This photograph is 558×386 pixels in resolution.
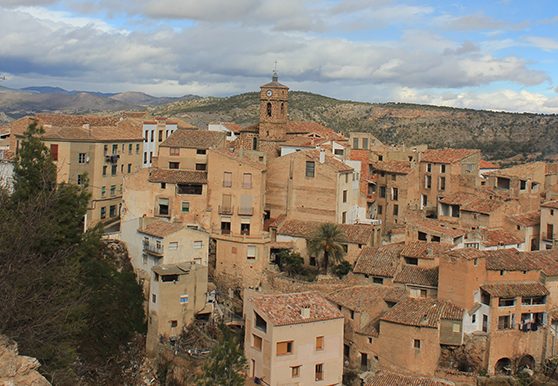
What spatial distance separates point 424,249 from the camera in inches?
1634

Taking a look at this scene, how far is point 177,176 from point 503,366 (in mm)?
22500

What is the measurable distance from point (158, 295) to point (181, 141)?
13.0m

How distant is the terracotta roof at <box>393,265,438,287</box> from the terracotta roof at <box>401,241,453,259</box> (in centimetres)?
74

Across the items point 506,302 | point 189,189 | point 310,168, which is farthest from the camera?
point 310,168

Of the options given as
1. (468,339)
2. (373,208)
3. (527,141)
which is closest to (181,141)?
(373,208)

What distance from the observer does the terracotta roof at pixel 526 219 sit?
4796 centimetres

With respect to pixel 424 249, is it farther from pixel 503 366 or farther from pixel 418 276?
pixel 503 366

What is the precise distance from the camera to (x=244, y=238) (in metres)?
44.2

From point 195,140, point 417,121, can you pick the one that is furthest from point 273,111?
point 417,121

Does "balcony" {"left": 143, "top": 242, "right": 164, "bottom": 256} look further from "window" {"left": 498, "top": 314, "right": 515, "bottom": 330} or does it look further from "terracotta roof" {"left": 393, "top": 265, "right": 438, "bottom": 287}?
"window" {"left": 498, "top": 314, "right": 515, "bottom": 330}

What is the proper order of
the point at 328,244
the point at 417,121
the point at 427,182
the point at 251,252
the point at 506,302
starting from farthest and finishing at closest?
the point at 417,121 < the point at 427,182 < the point at 251,252 < the point at 328,244 < the point at 506,302

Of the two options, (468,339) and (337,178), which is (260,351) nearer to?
(468,339)

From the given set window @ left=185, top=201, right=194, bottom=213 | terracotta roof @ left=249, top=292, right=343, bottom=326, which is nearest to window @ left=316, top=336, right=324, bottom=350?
terracotta roof @ left=249, top=292, right=343, bottom=326

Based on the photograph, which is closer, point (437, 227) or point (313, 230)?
point (313, 230)
